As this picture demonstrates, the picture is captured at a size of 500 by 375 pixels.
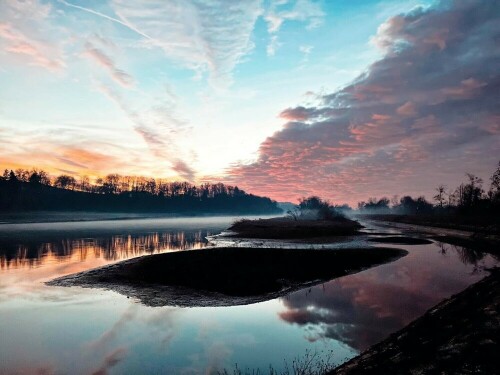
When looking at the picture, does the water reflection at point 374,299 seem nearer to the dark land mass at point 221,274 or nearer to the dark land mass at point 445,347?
the dark land mass at point 445,347

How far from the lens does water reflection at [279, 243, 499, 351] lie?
48.3 ft

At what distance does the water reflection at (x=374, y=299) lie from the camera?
14.7 m

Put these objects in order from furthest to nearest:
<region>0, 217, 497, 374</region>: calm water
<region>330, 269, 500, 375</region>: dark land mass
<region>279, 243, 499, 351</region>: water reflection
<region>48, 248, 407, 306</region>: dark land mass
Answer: <region>48, 248, 407, 306</region>: dark land mass
<region>279, 243, 499, 351</region>: water reflection
<region>0, 217, 497, 374</region>: calm water
<region>330, 269, 500, 375</region>: dark land mass

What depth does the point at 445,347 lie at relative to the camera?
367 inches

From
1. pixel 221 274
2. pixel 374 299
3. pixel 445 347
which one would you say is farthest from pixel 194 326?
pixel 221 274

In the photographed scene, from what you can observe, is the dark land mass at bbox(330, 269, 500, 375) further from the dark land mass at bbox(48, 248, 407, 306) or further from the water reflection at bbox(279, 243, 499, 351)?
the dark land mass at bbox(48, 248, 407, 306)

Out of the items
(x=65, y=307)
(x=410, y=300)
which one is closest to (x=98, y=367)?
(x=65, y=307)

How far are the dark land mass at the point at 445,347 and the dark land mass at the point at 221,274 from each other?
9966mm

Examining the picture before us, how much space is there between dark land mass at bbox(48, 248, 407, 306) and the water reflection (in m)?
2.39

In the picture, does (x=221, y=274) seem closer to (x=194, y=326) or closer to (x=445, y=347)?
(x=194, y=326)

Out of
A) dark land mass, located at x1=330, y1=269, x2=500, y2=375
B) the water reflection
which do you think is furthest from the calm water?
dark land mass, located at x1=330, y1=269, x2=500, y2=375

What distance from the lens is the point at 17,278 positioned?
26.7 meters

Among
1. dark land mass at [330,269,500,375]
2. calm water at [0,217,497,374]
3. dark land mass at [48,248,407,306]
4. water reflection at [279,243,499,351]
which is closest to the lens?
dark land mass at [330,269,500,375]

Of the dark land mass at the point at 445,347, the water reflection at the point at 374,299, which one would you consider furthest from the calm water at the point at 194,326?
the dark land mass at the point at 445,347
